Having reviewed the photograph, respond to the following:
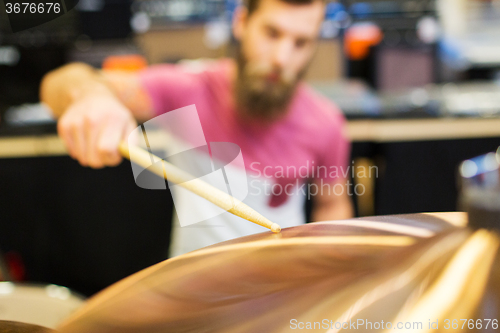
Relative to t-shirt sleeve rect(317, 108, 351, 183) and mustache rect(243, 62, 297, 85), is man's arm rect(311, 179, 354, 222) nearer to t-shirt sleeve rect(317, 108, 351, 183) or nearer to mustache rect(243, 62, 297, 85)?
t-shirt sleeve rect(317, 108, 351, 183)

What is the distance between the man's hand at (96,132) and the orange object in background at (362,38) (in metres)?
1.28

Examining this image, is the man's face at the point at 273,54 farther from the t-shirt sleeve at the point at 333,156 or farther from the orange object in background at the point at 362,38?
the orange object in background at the point at 362,38

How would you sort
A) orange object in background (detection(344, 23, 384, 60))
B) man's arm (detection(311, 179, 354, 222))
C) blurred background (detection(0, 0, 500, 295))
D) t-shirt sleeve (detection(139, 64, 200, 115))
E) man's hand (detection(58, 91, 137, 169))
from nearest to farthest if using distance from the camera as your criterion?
man's hand (detection(58, 91, 137, 169))
man's arm (detection(311, 179, 354, 222))
t-shirt sleeve (detection(139, 64, 200, 115))
blurred background (detection(0, 0, 500, 295))
orange object in background (detection(344, 23, 384, 60))

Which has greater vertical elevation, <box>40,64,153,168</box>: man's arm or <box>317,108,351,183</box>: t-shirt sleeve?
→ <box>40,64,153,168</box>: man's arm

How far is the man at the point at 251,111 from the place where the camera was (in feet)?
1.05

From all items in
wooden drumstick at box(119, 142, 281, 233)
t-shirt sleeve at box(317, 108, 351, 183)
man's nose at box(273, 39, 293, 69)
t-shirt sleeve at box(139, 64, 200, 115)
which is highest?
man's nose at box(273, 39, 293, 69)

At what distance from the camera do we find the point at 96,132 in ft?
1.03

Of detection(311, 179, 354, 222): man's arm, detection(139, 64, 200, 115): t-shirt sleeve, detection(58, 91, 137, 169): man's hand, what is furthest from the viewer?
detection(139, 64, 200, 115): t-shirt sleeve

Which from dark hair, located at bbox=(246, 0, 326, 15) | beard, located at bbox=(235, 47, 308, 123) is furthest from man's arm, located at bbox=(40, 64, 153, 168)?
dark hair, located at bbox=(246, 0, 326, 15)

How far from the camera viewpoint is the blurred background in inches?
29.8

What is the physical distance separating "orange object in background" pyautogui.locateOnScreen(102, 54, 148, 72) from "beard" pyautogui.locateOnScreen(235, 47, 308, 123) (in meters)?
0.57

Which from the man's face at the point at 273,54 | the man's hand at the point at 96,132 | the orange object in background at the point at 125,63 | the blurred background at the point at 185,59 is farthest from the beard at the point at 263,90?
the orange object in background at the point at 125,63

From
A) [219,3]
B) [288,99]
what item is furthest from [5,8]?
[219,3]

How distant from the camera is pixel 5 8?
35 cm
